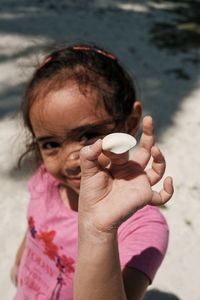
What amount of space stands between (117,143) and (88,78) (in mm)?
351

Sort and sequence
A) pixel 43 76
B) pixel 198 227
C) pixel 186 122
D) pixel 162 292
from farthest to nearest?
pixel 186 122, pixel 198 227, pixel 162 292, pixel 43 76

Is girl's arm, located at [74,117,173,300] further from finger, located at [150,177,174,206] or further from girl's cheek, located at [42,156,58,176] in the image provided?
girl's cheek, located at [42,156,58,176]

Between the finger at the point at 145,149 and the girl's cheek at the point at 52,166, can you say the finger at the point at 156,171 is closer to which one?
the finger at the point at 145,149

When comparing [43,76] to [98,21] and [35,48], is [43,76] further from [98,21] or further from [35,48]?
[98,21]

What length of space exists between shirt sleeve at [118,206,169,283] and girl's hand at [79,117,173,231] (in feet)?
0.81

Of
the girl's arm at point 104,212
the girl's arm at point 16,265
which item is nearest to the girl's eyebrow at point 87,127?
the girl's arm at point 104,212

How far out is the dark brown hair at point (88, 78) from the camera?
4.07 ft

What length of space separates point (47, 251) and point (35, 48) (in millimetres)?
3495

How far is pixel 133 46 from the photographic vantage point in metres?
4.75

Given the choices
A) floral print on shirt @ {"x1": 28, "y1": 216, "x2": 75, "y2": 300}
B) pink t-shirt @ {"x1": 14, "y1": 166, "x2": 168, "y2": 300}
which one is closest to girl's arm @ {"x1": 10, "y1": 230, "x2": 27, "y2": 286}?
pink t-shirt @ {"x1": 14, "y1": 166, "x2": 168, "y2": 300}

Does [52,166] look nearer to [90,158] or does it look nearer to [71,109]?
[71,109]

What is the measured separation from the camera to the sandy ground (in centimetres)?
216

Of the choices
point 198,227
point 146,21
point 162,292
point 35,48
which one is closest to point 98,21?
point 146,21

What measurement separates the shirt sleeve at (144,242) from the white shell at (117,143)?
32 centimetres
